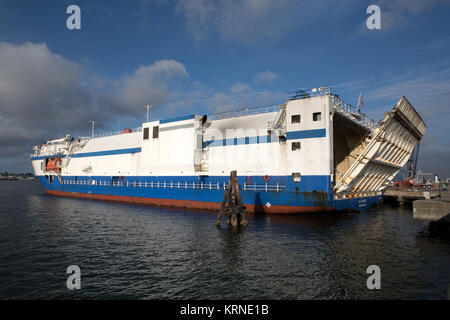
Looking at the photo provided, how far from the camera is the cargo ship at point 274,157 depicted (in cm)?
2491

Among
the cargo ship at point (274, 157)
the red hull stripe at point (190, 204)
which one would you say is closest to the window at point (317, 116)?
the cargo ship at point (274, 157)

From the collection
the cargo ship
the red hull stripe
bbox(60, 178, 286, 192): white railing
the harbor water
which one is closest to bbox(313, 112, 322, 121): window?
the cargo ship

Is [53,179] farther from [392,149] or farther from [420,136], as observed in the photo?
[420,136]

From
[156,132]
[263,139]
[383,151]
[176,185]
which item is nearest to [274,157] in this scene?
[263,139]

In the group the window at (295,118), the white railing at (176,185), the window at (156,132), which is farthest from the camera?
the window at (156,132)

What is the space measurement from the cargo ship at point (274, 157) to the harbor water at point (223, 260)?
A: 469 cm

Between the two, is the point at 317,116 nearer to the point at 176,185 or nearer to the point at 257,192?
the point at 257,192

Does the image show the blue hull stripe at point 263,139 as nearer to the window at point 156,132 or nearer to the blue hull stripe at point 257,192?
the blue hull stripe at point 257,192

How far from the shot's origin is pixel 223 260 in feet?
44.2

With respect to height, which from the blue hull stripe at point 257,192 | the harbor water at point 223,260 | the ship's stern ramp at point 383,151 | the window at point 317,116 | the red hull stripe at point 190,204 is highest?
the window at point 317,116

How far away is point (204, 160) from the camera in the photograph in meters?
33.3
